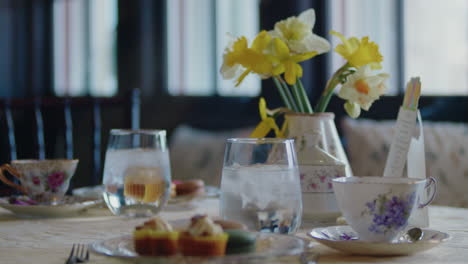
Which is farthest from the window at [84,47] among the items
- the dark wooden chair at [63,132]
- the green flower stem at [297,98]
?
the green flower stem at [297,98]

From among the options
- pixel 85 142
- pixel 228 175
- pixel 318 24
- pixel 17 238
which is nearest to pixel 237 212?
pixel 228 175

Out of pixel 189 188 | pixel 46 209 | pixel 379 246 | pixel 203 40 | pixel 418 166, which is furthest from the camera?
pixel 203 40

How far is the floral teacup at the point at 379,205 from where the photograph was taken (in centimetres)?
75

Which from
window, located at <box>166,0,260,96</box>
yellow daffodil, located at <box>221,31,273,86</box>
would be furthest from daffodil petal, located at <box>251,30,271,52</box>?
window, located at <box>166,0,260,96</box>

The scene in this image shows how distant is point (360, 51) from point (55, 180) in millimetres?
539

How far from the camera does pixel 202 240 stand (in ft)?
1.98

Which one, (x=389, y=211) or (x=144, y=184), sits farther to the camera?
(x=144, y=184)

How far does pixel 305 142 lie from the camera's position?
3.31 feet

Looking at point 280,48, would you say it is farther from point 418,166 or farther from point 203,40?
point 203,40

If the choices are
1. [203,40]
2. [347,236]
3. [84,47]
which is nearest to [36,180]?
[347,236]

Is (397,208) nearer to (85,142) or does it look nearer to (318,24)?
(318,24)

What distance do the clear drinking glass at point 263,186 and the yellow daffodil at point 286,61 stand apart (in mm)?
188

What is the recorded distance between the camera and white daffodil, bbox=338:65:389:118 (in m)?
1.01

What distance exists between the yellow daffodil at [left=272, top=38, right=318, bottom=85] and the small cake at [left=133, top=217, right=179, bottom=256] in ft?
1.40
